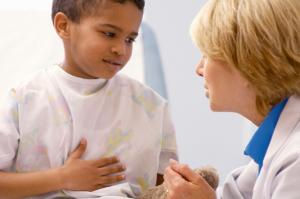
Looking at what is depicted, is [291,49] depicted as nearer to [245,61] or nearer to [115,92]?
[245,61]

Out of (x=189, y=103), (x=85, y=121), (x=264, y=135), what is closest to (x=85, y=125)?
(x=85, y=121)

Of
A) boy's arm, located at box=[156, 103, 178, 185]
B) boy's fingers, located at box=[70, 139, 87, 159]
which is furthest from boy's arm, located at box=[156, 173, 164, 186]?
boy's fingers, located at box=[70, 139, 87, 159]

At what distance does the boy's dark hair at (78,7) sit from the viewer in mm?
1331

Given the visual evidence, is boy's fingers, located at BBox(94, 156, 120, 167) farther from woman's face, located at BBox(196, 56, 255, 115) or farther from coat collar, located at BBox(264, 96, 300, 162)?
coat collar, located at BBox(264, 96, 300, 162)

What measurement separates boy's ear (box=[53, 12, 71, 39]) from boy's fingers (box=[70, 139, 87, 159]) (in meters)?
0.29

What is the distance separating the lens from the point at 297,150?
92 centimetres

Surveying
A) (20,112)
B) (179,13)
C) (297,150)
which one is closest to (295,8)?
(297,150)

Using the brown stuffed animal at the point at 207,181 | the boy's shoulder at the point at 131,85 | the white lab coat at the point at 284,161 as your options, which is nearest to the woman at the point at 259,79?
the white lab coat at the point at 284,161

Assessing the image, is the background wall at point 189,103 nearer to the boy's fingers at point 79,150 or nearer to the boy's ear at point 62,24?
the boy's ear at point 62,24

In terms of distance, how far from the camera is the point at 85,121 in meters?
1.33

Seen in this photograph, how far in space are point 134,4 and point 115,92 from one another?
23 cm

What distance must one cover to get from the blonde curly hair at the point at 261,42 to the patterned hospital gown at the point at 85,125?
0.37 m

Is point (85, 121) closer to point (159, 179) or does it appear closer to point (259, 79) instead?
point (159, 179)

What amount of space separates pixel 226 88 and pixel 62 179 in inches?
17.1
